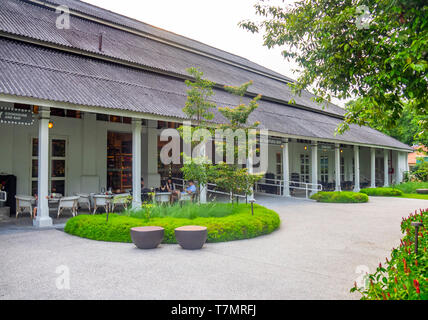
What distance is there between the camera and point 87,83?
1170cm

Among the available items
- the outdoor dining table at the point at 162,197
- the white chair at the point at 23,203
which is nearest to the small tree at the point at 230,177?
the outdoor dining table at the point at 162,197

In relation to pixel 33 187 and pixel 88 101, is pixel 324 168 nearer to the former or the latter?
pixel 33 187

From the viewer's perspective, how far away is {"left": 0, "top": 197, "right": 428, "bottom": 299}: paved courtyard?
467 centimetres

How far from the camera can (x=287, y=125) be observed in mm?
18453

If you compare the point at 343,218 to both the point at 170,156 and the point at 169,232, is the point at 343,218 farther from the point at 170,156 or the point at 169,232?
the point at 170,156

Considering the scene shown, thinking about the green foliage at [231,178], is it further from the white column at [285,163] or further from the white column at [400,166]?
the white column at [400,166]

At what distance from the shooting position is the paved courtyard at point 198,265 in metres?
4.67

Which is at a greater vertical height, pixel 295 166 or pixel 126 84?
pixel 126 84

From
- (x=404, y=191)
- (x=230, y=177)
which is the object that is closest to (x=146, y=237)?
(x=230, y=177)

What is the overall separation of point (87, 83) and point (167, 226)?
647cm

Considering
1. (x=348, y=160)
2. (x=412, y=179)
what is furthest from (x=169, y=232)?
(x=412, y=179)

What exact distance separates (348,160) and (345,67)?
2651cm

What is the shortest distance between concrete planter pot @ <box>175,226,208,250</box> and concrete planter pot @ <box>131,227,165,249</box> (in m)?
0.41

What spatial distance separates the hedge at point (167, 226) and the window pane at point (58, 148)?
5879mm
